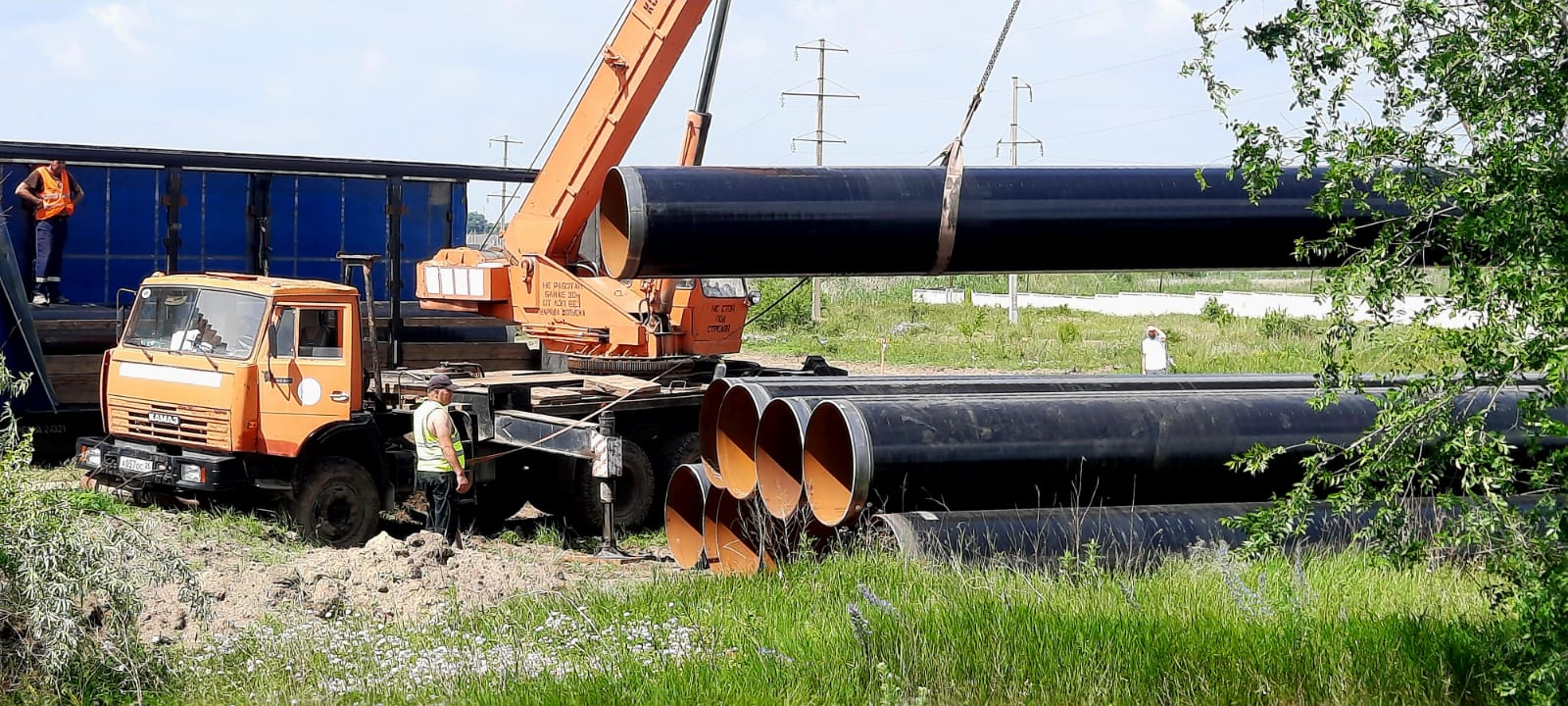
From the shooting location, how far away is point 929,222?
22.6 ft

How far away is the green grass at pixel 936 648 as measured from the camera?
548 centimetres

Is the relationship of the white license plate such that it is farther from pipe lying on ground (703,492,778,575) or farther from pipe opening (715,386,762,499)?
pipe opening (715,386,762,499)

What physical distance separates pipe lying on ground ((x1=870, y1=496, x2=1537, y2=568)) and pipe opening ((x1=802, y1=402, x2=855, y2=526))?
40 cm

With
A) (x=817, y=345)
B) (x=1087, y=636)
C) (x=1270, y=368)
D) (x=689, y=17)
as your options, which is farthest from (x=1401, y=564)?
(x=817, y=345)

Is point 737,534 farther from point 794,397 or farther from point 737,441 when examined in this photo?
point 794,397

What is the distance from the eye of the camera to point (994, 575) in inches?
287

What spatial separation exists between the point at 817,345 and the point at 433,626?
88.6 feet

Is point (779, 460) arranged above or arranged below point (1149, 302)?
below

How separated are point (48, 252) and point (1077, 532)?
35.9ft

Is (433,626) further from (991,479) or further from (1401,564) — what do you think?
(1401,564)

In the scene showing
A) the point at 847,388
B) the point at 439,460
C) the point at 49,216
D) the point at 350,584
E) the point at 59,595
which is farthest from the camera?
the point at 49,216

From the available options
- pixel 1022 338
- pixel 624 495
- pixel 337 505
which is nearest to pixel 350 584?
pixel 337 505

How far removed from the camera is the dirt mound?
→ 7965 mm

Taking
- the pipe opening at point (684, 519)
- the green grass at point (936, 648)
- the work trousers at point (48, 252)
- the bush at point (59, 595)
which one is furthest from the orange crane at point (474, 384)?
the bush at point (59, 595)
